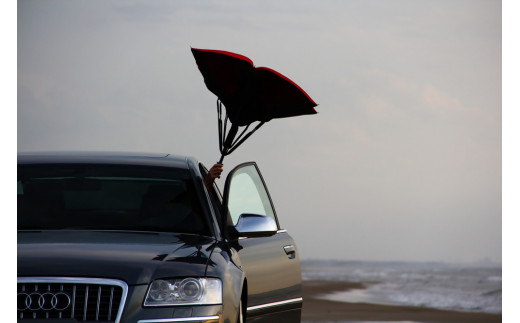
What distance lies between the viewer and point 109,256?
16.8 feet

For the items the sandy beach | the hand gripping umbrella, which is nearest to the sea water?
the sandy beach

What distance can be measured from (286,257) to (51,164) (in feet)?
5.76

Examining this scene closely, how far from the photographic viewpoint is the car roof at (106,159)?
21.4ft

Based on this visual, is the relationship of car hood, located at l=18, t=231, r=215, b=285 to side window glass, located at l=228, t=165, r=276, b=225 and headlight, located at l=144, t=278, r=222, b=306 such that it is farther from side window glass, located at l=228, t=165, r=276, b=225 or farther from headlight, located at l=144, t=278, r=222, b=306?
side window glass, located at l=228, t=165, r=276, b=225

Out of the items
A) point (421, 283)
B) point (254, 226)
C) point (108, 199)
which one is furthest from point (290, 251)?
point (421, 283)

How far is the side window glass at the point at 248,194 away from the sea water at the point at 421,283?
16.9 meters

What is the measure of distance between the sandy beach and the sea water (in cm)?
146

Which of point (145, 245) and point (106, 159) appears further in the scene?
point (106, 159)

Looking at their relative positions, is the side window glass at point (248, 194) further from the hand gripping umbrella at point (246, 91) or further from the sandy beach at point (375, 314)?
the sandy beach at point (375, 314)

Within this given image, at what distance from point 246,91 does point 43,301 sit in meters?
3.67

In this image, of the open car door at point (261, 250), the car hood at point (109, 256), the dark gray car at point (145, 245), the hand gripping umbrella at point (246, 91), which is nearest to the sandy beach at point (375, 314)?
the hand gripping umbrella at point (246, 91)

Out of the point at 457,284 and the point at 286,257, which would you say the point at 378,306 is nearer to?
the point at 457,284

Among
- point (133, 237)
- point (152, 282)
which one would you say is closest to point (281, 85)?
point (133, 237)

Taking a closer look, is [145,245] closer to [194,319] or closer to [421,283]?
[194,319]
